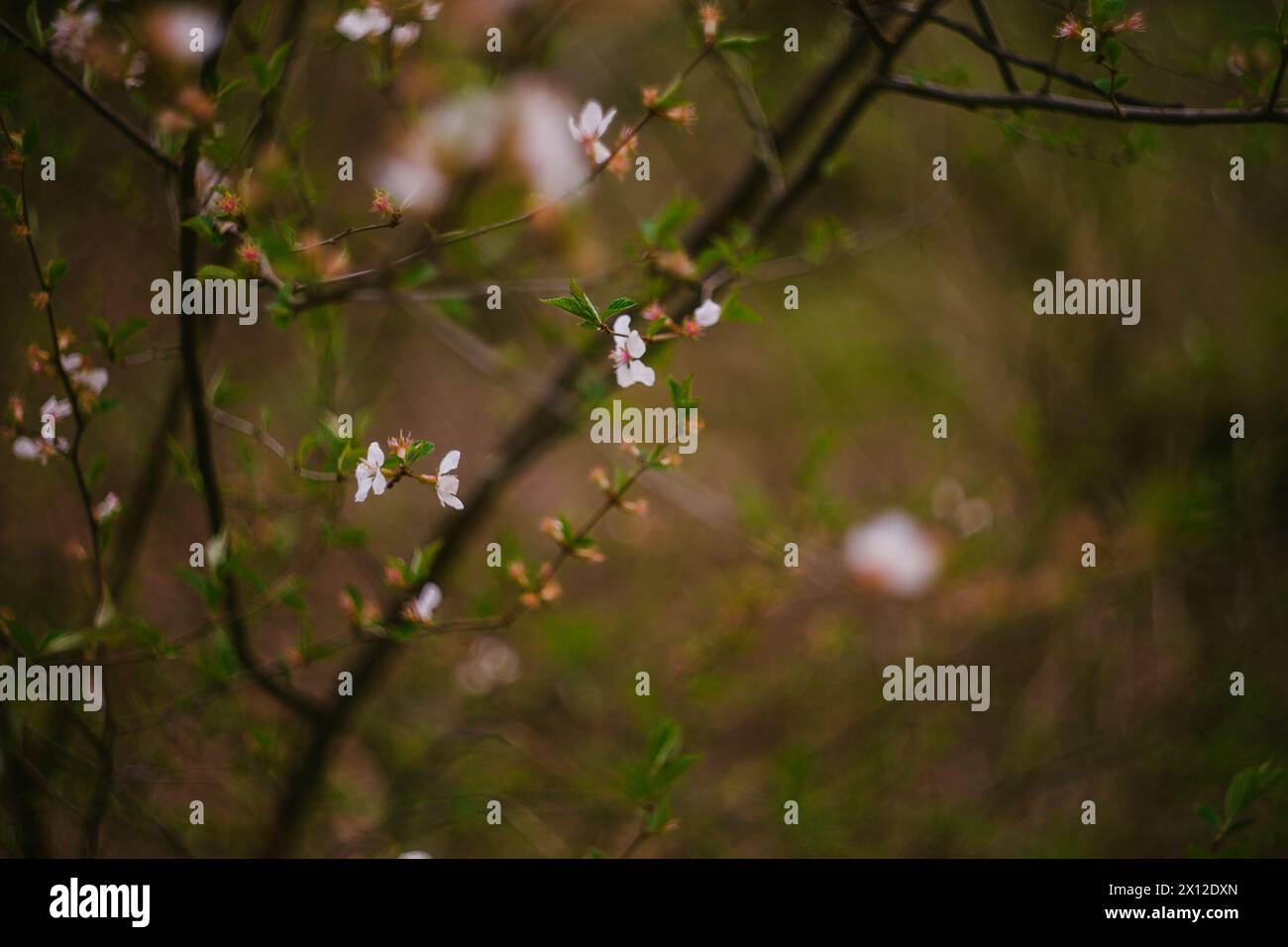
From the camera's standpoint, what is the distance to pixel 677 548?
8.63ft

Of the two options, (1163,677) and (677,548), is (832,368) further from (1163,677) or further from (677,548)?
(1163,677)

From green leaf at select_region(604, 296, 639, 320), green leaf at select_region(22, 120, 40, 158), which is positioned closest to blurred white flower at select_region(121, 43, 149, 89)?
green leaf at select_region(22, 120, 40, 158)

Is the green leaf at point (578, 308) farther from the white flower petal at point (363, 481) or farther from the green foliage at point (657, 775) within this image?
the green foliage at point (657, 775)

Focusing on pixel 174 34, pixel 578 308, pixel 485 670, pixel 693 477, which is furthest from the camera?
pixel 693 477

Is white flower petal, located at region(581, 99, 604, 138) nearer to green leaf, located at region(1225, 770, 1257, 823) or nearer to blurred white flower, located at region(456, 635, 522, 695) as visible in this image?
green leaf, located at region(1225, 770, 1257, 823)

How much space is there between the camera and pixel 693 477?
280cm

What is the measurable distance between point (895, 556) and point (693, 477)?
3.41 feet

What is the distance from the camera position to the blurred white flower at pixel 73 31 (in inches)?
32.6

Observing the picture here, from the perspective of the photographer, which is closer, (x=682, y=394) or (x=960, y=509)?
(x=682, y=394)

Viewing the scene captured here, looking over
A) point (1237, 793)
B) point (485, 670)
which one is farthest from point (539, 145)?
point (1237, 793)

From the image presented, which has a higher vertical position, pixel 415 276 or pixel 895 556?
pixel 415 276

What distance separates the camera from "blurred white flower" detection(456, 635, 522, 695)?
5.85 ft

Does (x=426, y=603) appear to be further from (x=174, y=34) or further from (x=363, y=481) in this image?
(x=174, y=34)
